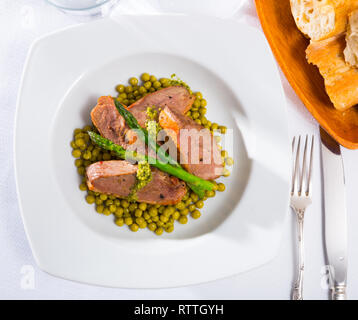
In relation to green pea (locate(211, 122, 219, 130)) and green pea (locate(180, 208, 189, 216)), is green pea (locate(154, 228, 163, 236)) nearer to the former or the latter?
green pea (locate(180, 208, 189, 216))

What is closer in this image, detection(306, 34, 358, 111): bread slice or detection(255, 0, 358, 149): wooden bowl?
detection(306, 34, 358, 111): bread slice

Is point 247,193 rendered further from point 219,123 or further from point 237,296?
point 237,296

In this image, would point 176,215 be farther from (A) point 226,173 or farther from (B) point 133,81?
(B) point 133,81

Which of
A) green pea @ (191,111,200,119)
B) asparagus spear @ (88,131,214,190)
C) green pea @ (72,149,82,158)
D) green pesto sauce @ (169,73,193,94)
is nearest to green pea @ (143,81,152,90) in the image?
green pesto sauce @ (169,73,193,94)

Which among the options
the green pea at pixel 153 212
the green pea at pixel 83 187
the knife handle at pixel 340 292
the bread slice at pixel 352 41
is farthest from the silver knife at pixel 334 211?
the green pea at pixel 83 187

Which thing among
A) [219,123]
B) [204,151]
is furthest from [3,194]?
[219,123]

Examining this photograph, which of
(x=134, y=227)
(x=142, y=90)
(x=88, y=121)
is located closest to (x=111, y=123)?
(x=88, y=121)
